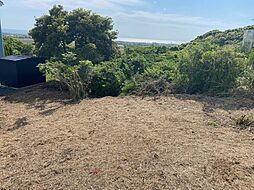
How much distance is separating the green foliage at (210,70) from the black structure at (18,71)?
15.1ft

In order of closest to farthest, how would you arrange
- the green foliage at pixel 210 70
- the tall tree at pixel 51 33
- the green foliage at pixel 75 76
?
the green foliage at pixel 75 76
the green foliage at pixel 210 70
the tall tree at pixel 51 33

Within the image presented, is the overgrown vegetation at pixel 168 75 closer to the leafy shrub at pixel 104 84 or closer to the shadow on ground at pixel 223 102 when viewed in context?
the leafy shrub at pixel 104 84

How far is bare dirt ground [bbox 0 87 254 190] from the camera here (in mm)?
2887

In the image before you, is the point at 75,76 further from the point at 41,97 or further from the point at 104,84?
the point at 41,97

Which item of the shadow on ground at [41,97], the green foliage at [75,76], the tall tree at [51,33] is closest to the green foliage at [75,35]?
the tall tree at [51,33]

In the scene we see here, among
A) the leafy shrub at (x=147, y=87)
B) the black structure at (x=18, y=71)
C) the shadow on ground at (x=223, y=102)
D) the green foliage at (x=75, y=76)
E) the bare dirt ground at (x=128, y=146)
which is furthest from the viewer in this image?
the black structure at (x=18, y=71)

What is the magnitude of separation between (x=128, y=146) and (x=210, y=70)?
405 cm

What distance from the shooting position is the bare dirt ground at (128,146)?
9.47 feet

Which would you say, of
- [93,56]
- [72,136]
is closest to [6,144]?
[72,136]

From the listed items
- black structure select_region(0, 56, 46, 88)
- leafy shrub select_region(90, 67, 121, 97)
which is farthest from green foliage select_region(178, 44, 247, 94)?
black structure select_region(0, 56, 46, 88)

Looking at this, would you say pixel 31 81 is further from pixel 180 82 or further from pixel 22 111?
pixel 180 82

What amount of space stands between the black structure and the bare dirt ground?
8.11ft

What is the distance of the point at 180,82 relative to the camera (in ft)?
23.0

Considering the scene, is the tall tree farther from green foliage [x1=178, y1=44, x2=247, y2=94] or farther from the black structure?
green foliage [x1=178, y1=44, x2=247, y2=94]
